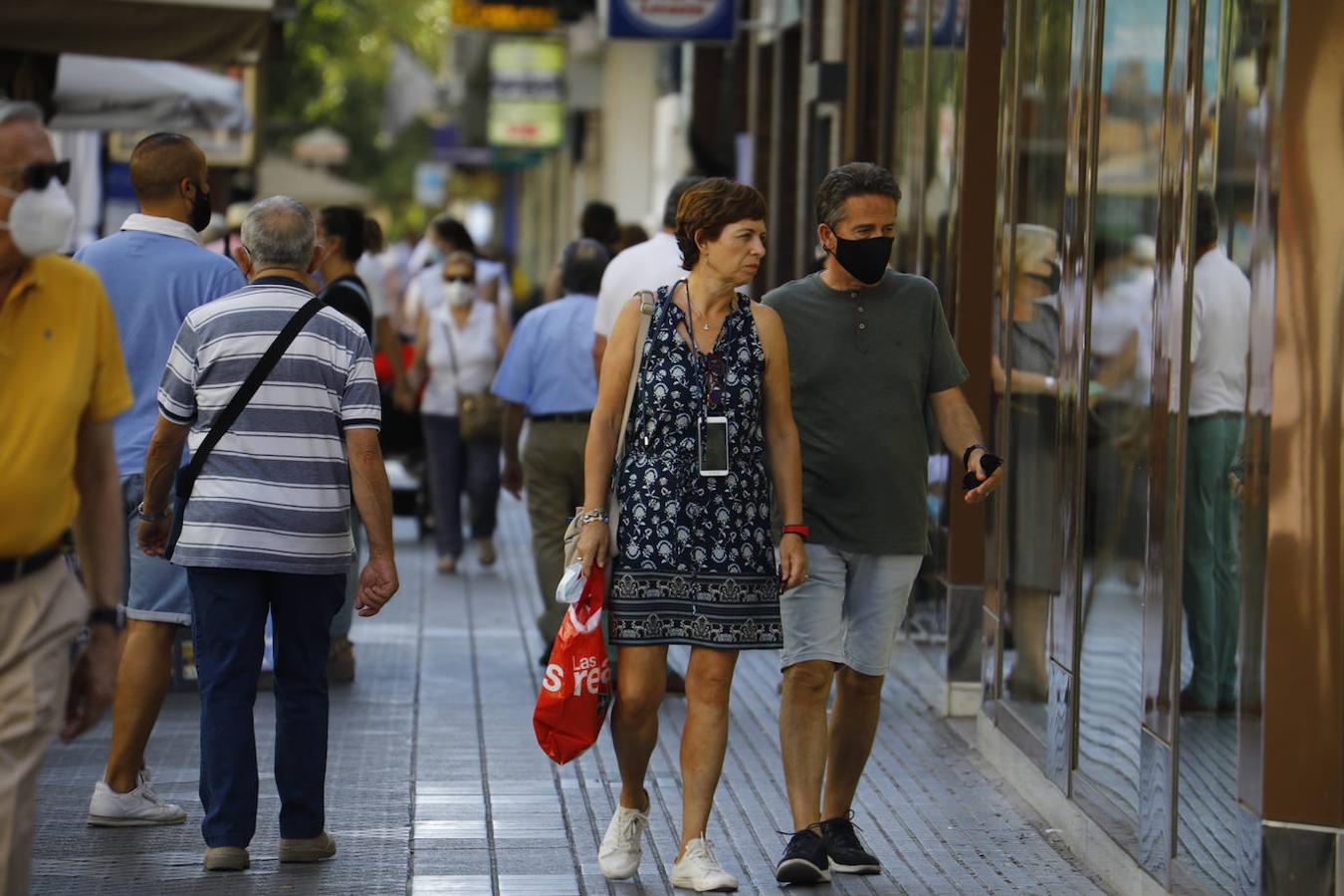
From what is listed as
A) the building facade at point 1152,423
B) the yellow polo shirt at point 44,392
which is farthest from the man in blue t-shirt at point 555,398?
the yellow polo shirt at point 44,392

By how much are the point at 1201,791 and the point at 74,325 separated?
135 inches

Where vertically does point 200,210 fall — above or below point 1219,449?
above

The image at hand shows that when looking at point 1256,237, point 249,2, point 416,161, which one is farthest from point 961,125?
point 416,161

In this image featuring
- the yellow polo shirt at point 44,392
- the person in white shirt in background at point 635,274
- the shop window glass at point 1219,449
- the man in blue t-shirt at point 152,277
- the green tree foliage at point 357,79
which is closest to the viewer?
the yellow polo shirt at point 44,392

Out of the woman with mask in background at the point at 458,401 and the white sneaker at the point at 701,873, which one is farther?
the woman with mask in background at the point at 458,401

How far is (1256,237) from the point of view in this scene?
17.0ft

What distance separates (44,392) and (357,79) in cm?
5390

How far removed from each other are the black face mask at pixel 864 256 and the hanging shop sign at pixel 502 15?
21.4 metres

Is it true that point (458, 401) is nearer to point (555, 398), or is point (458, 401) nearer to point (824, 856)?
point (555, 398)

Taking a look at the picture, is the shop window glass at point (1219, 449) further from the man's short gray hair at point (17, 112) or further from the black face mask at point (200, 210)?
the black face mask at point (200, 210)

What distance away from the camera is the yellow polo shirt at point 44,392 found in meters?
4.25

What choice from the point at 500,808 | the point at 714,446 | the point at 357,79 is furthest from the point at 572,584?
the point at 357,79

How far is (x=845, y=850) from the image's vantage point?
6492 millimetres

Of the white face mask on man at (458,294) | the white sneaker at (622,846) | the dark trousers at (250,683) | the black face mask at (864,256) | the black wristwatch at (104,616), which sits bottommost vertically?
the white sneaker at (622,846)
